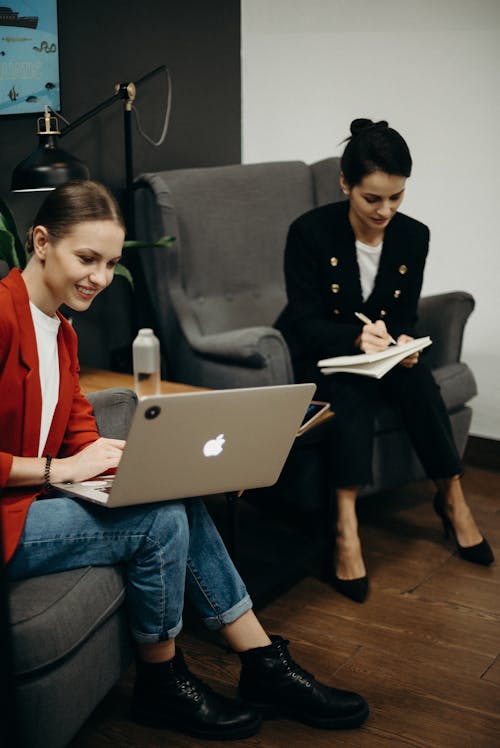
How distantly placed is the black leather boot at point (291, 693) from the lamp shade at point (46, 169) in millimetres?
1218

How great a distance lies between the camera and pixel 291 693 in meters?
1.73

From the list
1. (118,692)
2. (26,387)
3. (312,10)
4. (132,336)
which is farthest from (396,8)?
(118,692)

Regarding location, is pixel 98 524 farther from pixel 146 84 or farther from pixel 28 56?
pixel 146 84

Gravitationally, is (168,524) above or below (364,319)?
below

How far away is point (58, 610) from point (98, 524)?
6.9 inches

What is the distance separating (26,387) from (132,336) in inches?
53.2

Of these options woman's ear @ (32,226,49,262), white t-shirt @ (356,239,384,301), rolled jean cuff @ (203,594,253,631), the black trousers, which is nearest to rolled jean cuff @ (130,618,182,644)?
rolled jean cuff @ (203,594,253,631)

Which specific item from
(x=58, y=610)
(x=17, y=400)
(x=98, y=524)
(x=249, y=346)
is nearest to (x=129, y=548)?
(x=98, y=524)

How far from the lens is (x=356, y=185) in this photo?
2.31m

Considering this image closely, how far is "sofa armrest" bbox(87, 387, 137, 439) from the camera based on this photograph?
1.90 meters

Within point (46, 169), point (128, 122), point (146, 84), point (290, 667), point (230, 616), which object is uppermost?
point (146, 84)

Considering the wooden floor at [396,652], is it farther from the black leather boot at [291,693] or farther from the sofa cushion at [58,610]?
the sofa cushion at [58,610]

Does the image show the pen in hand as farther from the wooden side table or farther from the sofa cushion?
the sofa cushion

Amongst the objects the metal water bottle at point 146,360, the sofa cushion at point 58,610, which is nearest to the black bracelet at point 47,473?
the sofa cushion at point 58,610
